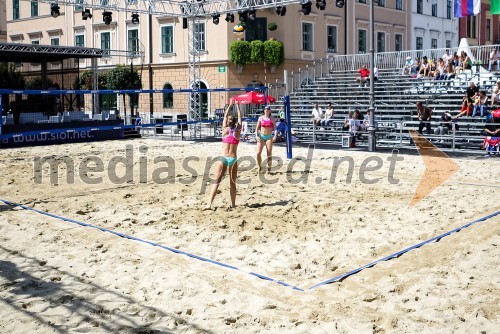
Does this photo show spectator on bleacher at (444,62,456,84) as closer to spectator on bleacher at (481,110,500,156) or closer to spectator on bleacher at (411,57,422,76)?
spectator on bleacher at (411,57,422,76)

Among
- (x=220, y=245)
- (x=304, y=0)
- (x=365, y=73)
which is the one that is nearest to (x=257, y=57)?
(x=365, y=73)

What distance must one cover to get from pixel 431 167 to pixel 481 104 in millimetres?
5820

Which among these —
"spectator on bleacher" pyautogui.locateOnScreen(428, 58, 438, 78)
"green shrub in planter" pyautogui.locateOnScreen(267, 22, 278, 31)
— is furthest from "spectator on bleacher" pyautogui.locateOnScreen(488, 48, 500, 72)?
"green shrub in planter" pyautogui.locateOnScreen(267, 22, 278, 31)

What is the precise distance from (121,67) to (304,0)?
16.3 metres

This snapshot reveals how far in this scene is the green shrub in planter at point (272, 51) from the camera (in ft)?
106

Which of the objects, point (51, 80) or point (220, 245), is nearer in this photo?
point (220, 245)

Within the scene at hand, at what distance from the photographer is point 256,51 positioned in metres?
32.2

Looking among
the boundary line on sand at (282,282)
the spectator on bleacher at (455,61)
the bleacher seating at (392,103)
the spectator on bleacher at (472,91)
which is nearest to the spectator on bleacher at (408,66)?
the bleacher seating at (392,103)

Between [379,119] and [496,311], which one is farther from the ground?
[379,119]

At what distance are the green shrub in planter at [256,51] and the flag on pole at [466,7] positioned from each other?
35.3ft

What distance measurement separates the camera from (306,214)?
31.1ft

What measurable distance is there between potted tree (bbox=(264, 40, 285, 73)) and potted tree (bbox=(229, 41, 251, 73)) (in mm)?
954

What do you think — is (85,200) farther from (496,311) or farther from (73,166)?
(496,311)

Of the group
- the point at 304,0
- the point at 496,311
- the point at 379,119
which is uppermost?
the point at 304,0
